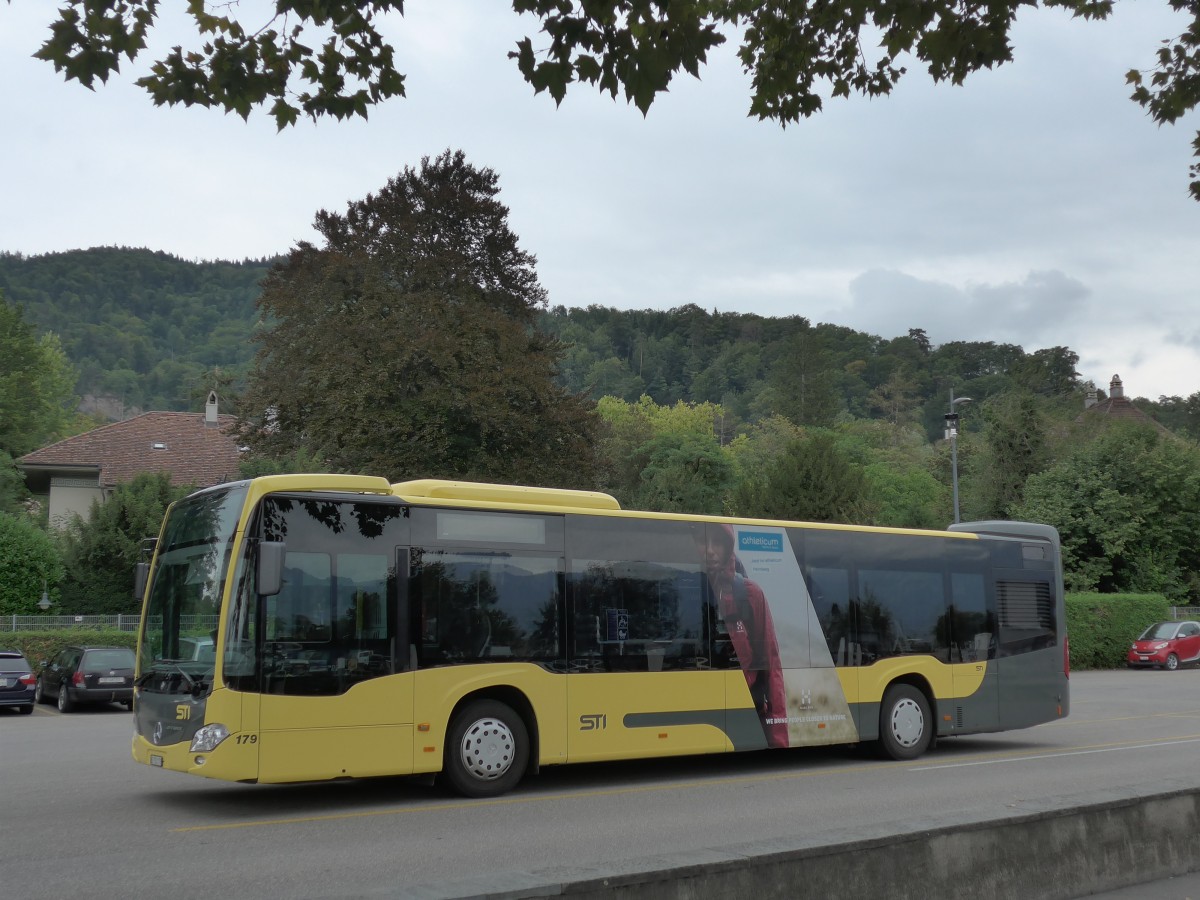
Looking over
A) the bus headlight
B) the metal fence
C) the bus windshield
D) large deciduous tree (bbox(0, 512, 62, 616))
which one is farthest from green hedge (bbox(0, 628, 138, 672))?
the bus headlight

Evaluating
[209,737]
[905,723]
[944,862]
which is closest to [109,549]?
[905,723]

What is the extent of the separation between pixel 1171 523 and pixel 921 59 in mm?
41958

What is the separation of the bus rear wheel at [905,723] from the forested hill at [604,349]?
4045 inches

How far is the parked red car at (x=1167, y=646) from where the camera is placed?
126ft

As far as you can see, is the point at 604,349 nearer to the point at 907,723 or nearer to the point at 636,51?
the point at 907,723

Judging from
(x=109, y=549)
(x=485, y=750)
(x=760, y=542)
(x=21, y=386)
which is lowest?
(x=485, y=750)

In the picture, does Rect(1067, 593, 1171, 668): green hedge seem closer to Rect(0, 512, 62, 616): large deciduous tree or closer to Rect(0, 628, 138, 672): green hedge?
Rect(0, 628, 138, 672): green hedge

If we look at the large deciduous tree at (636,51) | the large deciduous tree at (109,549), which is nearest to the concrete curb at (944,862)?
the large deciduous tree at (636,51)

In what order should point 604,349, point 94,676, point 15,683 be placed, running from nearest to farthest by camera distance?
point 15,683 → point 94,676 → point 604,349

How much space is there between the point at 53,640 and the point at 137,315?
142847 millimetres

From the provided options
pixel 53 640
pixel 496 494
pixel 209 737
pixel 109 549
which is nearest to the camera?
pixel 209 737

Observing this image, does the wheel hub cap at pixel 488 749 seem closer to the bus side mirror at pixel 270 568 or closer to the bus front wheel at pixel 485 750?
the bus front wheel at pixel 485 750

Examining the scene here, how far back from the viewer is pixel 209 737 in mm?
10398

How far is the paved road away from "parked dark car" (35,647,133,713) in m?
8.33
